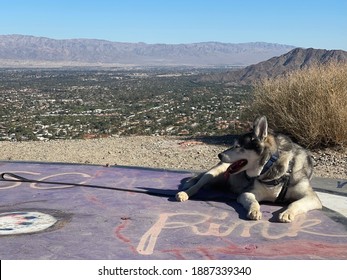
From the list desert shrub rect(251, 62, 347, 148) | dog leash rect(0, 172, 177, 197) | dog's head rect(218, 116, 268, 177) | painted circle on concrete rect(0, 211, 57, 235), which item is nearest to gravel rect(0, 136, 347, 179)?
desert shrub rect(251, 62, 347, 148)

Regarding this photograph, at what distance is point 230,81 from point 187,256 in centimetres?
8234

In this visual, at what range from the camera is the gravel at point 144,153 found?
1027cm

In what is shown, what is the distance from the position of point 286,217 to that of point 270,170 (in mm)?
557

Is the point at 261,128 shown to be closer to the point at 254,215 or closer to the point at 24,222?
the point at 254,215

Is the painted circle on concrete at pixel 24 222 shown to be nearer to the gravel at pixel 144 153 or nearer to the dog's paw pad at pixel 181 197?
the dog's paw pad at pixel 181 197

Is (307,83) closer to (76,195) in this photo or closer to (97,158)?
(97,158)

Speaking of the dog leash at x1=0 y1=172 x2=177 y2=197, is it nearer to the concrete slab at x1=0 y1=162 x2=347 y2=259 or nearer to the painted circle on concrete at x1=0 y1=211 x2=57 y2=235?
the concrete slab at x1=0 y1=162 x2=347 y2=259

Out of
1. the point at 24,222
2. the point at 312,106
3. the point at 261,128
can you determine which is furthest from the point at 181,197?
the point at 312,106

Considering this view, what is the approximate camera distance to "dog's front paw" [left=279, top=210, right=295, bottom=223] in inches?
206

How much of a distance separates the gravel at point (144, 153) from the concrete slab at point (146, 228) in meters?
3.44

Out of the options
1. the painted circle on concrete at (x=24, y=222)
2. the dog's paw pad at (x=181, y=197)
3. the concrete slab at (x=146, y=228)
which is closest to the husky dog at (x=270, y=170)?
the concrete slab at (x=146, y=228)

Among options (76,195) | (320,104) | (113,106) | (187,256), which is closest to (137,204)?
(76,195)

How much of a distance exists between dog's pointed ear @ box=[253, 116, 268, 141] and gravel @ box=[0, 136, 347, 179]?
4.18 meters

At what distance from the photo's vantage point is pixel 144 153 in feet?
38.7
